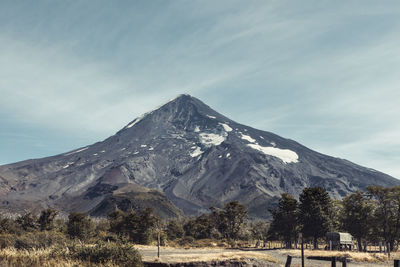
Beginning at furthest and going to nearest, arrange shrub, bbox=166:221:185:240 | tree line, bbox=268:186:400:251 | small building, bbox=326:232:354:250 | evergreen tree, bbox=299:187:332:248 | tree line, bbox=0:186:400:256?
shrub, bbox=166:221:185:240, evergreen tree, bbox=299:187:332:248, tree line, bbox=0:186:400:256, tree line, bbox=268:186:400:251, small building, bbox=326:232:354:250

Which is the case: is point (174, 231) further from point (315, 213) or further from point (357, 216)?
point (357, 216)

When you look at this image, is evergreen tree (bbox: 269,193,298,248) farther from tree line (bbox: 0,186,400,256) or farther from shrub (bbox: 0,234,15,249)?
shrub (bbox: 0,234,15,249)

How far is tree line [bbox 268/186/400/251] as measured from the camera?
66812mm

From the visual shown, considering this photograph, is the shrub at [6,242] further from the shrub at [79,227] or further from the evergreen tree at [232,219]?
the evergreen tree at [232,219]

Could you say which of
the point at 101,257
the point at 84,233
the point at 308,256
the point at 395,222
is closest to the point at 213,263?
the point at 101,257

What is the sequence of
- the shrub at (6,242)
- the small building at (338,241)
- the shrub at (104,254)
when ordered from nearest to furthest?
the shrub at (104,254) → the shrub at (6,242) → the small building at (338,241)

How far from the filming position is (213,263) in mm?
29625

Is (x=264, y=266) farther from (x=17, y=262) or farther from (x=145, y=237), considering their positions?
(x=145, y=237)

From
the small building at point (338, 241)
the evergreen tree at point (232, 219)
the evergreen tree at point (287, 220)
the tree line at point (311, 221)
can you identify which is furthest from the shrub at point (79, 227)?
the small building at point (338, 241)

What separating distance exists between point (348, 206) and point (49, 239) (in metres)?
60.4

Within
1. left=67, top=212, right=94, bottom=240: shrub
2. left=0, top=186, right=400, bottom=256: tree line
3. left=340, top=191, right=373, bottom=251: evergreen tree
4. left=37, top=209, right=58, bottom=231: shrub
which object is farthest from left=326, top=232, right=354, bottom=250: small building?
left=37, top=209, right=58, bottom=231: shrub

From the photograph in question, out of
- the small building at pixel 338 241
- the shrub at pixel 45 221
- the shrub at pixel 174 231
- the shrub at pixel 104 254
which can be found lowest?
the shrub at pixel 174 231

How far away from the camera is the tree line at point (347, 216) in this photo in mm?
66812

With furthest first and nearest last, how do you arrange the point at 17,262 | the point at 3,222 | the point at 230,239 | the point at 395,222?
the point at 230,239 → the point at 395,222 → the point at 3,222 → the point at 17,262
